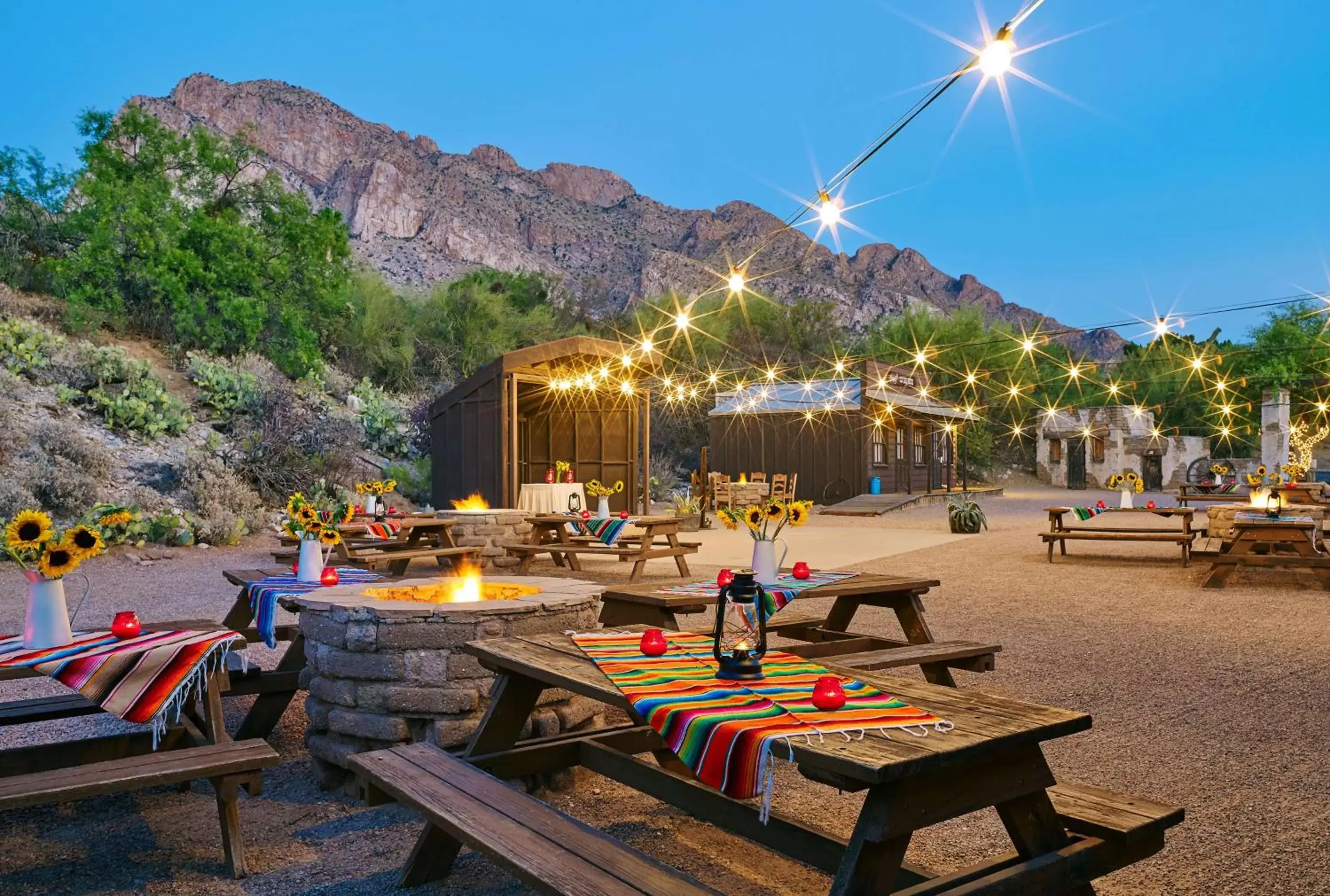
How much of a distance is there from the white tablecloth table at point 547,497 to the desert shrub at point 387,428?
23.6 ft

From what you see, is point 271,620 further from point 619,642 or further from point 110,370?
point 110,370

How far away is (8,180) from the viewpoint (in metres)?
20.5

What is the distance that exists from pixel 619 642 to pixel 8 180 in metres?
23.6

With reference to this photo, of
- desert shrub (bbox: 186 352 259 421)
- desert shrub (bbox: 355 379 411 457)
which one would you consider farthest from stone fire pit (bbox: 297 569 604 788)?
desert shrub (bbox: 355 379 411 457)

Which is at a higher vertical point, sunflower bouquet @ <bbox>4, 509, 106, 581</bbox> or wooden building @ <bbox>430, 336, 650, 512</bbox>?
wooden building @ <bbox>430, 336, 650, 512</bbox>

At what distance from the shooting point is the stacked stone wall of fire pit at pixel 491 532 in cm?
1059

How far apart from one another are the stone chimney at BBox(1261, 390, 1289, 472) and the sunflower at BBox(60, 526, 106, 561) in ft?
87.9

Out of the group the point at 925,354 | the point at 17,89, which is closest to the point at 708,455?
the point at 925,354

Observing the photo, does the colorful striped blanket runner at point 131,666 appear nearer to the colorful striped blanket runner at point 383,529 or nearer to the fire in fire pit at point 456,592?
the fire in fire pit at point 456,592

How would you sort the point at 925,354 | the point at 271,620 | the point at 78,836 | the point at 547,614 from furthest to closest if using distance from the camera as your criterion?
the point at 925,354 → the point at 271,620 → the point at 547,614 → the point at 78,836

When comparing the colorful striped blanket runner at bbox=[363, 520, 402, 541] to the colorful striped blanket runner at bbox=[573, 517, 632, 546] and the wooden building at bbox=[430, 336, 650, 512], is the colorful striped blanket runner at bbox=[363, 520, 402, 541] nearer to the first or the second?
the colorful striped blanket runner at bbox=[573, 517, 632, 546]

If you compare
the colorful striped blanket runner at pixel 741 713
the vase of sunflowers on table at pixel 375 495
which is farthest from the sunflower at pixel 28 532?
the vase of sunflowers on table at pixel 375 495

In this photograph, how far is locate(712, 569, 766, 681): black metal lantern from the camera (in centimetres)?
240

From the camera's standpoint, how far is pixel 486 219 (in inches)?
2343
